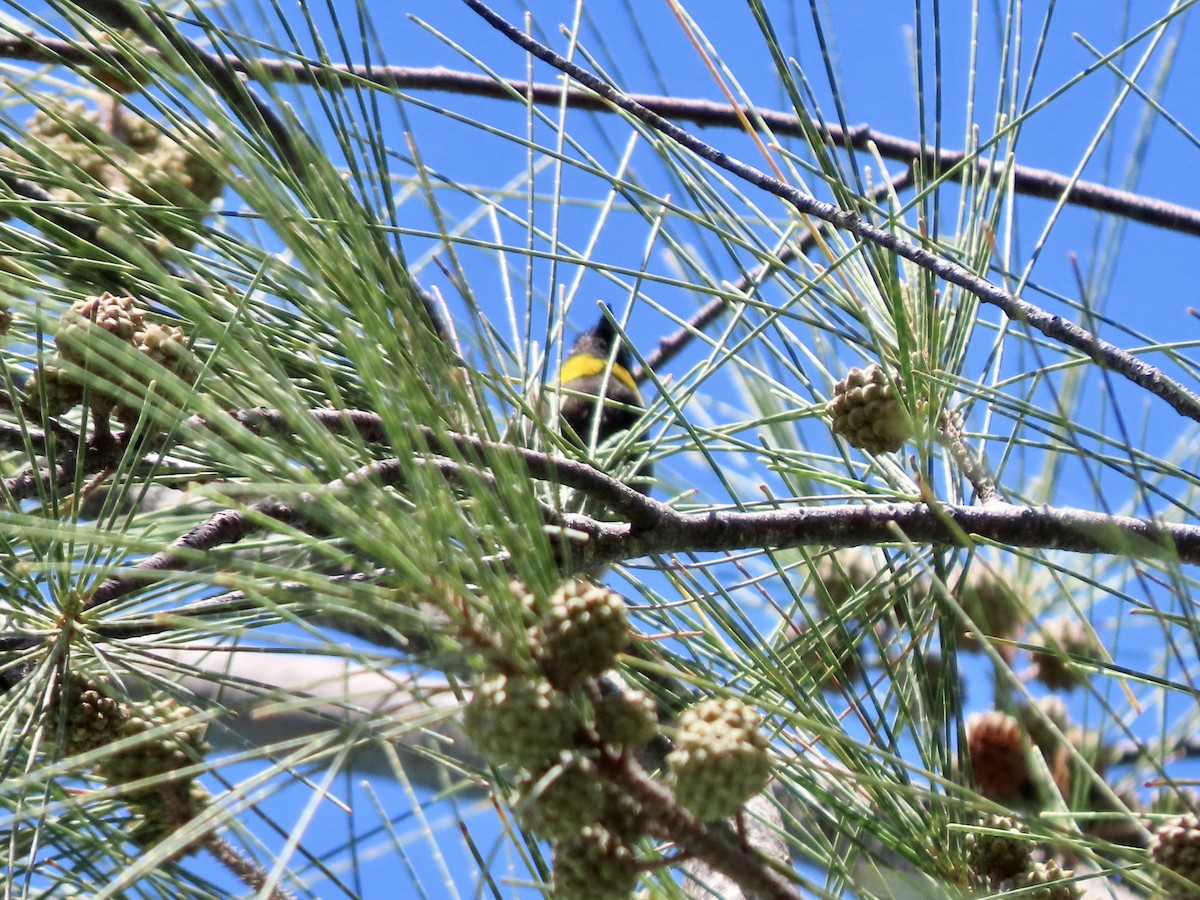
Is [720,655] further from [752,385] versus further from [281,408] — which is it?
[752,385]

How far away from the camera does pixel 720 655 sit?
2.52ft

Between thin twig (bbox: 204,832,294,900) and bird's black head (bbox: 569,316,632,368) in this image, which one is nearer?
thin twig (bbox: 204,832,294,900)

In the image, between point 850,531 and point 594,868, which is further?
point 850,531

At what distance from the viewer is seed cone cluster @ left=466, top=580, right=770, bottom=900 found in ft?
1.39

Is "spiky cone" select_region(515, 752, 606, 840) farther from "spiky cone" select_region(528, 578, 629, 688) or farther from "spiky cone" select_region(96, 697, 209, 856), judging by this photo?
"spiky cone" select_region(96, 697, 209, 856)

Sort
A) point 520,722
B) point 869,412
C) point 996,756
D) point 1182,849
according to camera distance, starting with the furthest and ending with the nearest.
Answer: point 996,756
point 869,412
point 1182,849
point 520,722

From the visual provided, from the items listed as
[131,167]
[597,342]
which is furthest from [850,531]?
[597,342]

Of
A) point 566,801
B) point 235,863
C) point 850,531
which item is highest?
point 850,531

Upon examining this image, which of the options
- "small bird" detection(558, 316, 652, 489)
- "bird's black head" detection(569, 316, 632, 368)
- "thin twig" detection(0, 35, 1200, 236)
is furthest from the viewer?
"bird's black head" detection(569, 316, 632, 368)

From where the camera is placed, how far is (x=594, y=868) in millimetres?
439

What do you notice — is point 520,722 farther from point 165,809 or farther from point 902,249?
point 165,809

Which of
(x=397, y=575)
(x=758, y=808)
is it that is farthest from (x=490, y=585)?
(x=758, y=808)

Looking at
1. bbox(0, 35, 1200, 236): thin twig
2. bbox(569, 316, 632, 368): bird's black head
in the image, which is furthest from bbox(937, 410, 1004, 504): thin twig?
bbox(569, 316, 632, 368): bird's black head

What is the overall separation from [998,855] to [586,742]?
373mm
